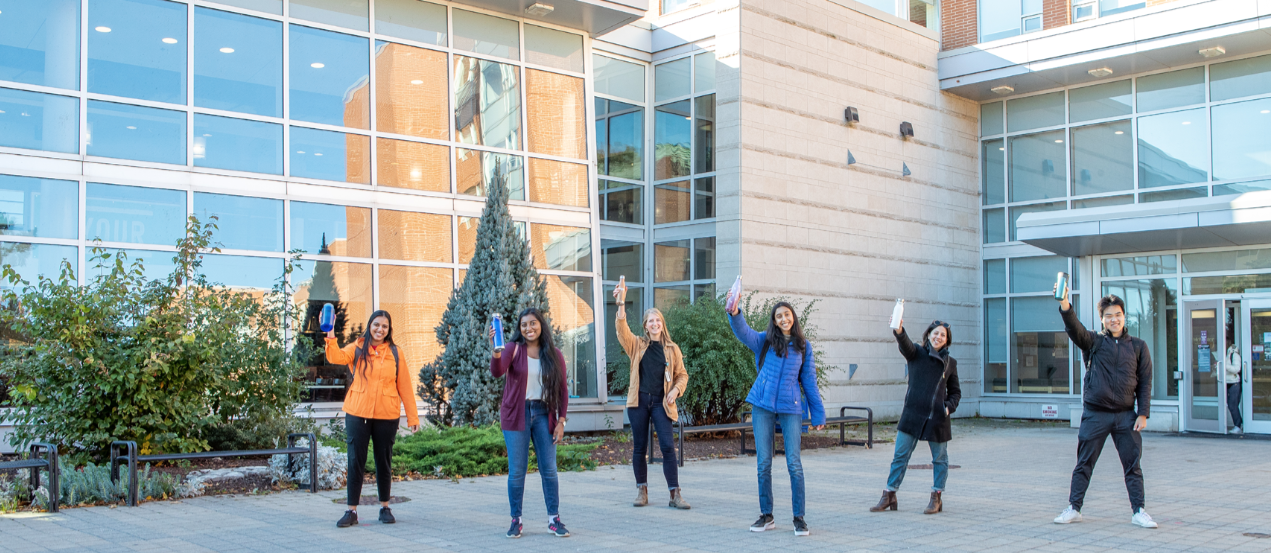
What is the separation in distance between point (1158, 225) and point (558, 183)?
9.51 metres

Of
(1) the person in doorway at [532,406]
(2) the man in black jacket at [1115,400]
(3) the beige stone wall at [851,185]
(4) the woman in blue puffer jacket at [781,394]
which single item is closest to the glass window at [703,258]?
(3) the beige stone wall at [851,185]

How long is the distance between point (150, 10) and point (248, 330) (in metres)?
4.98

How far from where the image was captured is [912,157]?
2138cm

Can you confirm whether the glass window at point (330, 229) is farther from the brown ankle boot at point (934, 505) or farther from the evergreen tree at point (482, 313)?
the brown ankle boot at point (934, 505)

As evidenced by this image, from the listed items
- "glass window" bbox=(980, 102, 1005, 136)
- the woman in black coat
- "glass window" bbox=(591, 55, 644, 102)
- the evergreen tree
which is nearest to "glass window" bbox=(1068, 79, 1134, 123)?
"glass window" bbox=(980, 102, 1005, 136)

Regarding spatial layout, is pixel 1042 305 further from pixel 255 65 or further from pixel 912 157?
pixel 255 65

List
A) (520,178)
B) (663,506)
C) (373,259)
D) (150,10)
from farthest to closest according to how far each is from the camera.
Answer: (520,178)
(373,259)
(150,10)
(663,506)

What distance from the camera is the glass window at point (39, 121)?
41.2 feet

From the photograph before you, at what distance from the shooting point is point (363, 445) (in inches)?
301

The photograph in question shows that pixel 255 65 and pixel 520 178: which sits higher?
pixel 255 65

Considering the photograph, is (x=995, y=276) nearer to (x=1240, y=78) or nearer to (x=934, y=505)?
(x=1240, y=78)

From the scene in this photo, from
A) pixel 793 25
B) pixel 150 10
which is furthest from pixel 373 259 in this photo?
pixel 793 25

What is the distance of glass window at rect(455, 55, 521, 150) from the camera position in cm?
1605

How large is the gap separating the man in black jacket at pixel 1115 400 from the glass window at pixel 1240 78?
14.6 metres
